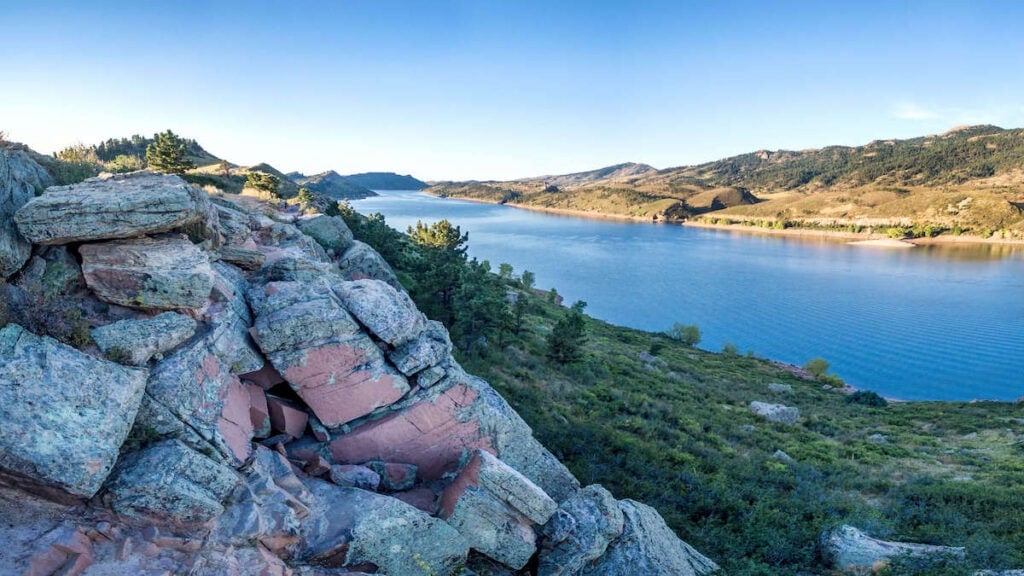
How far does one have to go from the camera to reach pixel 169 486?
773cm

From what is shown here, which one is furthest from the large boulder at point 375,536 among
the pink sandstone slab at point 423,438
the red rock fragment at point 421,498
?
the pink sandstone slab at point 423,438

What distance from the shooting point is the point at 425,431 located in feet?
41.0

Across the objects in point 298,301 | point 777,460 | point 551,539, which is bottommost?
point 777,460

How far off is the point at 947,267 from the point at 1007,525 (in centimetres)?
15637

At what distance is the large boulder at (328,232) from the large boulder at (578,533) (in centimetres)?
2413

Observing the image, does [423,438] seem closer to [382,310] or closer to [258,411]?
[382,310]

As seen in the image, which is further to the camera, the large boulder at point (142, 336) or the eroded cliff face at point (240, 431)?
the large boulder at point (142, 336)

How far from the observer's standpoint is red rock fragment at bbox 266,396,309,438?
11375mm

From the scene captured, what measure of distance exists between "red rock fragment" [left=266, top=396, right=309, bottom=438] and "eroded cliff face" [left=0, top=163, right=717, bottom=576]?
0.05 metres

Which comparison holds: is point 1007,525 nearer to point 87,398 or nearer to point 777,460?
point 777,460

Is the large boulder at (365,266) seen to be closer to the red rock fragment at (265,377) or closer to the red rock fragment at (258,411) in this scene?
the red rock fragment at (265,377)

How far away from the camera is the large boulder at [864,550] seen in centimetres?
1287

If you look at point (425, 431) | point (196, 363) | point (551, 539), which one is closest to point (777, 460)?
point (551, 539)

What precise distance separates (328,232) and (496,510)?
2526cm
